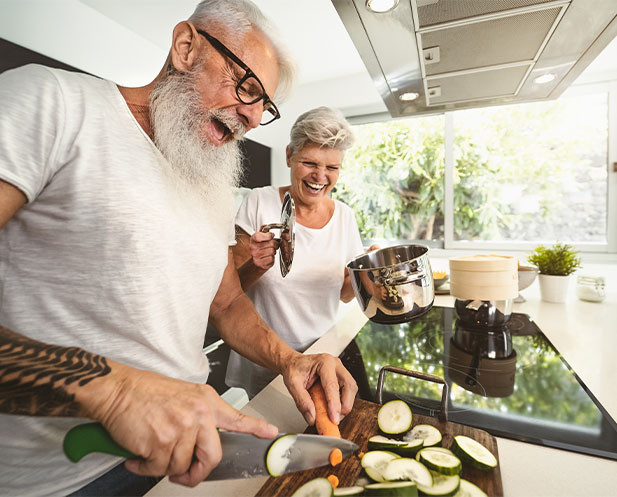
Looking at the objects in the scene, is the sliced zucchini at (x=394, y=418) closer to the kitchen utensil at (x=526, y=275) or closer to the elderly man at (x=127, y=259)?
the elderly man at (x=127, y=259)

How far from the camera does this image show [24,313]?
22.5 inches

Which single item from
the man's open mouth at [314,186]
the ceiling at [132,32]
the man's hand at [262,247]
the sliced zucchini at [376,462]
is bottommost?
the sliced zucchini at [376,462]

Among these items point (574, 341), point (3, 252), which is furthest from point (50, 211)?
point (574, 341)

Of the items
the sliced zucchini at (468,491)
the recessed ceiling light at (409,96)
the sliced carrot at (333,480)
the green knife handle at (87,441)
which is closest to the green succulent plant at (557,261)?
the recessed ceiling light at (409,96)

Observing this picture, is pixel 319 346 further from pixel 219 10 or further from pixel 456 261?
pixel 219 10

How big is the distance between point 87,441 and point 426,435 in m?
0.52

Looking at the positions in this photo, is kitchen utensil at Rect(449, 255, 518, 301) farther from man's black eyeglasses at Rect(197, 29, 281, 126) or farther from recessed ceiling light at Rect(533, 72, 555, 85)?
man's black eyeglasses at Rect(197, 29, 281, 126)

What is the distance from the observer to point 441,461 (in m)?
0.50

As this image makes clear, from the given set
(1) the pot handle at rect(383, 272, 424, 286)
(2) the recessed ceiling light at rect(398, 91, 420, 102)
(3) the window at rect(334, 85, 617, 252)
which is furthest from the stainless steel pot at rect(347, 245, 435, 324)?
(3) the window at rect(334, 85, 617, 252)

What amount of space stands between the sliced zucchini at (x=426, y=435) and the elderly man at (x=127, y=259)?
14cm

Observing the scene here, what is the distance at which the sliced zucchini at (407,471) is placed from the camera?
0.47 metres

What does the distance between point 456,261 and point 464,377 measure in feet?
1.66

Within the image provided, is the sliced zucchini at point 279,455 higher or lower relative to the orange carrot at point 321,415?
higher

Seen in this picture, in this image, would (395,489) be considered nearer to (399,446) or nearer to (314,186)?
(399,446)
